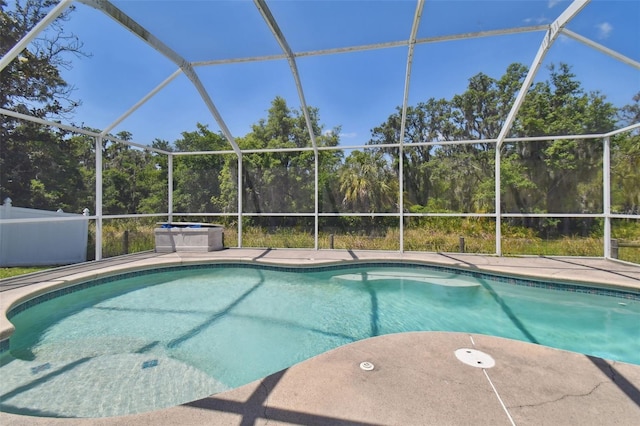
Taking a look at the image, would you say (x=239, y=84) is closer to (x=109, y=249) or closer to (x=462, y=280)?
(x=109, y=249)

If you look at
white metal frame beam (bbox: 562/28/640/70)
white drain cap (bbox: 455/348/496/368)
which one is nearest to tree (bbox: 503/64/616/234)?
white metal frame beam (bbox: 562/28/640/70)

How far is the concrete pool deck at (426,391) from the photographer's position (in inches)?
65.4

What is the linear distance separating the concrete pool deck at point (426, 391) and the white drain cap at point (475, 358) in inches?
1.6

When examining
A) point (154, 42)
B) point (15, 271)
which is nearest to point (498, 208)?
point (154, 42)

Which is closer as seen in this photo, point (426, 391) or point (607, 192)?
point (426, 391)

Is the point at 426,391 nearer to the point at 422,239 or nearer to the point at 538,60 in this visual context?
the point at 538,60

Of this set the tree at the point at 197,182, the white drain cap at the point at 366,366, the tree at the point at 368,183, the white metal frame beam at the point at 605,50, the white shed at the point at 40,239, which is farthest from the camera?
the tree at the point at 197,182

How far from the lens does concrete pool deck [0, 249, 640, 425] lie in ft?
5.45

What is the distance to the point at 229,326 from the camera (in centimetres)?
377

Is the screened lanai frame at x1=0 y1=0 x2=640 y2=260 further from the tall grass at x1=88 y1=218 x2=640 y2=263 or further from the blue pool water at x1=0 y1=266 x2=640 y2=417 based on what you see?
the blue pool water at x1=0 y1=266 x2=640 y2=417

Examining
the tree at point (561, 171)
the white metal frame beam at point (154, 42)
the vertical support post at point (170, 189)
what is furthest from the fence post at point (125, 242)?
the tree at point (561, 171)

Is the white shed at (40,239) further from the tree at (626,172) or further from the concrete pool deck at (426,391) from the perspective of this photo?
the tree at (626,172)

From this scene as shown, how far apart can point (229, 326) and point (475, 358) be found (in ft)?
9.02

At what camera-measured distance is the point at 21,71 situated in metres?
8.35
